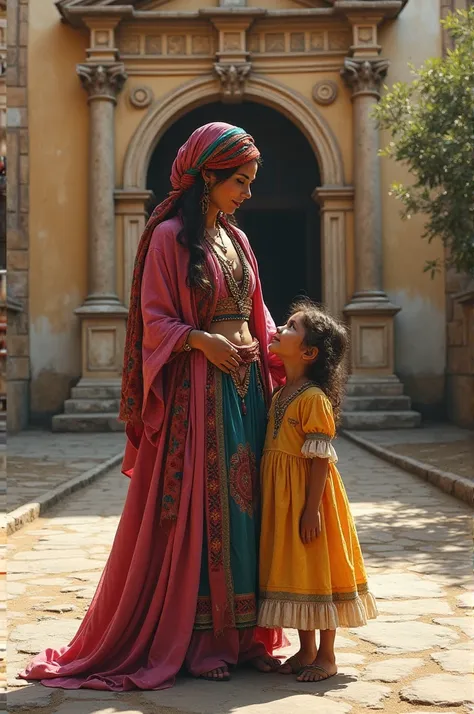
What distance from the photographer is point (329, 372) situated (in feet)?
11.9

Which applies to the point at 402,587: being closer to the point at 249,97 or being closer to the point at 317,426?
the point at 317,426

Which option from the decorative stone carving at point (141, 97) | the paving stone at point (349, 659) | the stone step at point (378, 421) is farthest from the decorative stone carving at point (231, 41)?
the paving stone at point (349, 659)

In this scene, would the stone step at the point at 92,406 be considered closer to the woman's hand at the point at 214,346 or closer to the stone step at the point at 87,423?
the stone step at the point at 87,423

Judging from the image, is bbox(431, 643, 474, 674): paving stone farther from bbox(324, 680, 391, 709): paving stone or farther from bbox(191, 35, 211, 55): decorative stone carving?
bbox(191, 35, 211, 55): decorative stone carving

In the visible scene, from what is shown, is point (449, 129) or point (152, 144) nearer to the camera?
point (449, 129)

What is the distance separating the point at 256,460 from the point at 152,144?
11.9m

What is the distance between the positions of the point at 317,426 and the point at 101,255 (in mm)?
11408

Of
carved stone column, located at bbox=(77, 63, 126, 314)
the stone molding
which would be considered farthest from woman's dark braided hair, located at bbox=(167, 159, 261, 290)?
the stone molding

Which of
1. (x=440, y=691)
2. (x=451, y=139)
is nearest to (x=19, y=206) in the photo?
(x=451, y=139)

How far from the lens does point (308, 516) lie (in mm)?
3389

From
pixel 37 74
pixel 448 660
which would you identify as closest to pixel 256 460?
pixel 448 660

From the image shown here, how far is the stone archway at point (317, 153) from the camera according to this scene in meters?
14.8

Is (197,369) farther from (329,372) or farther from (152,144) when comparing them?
(152,144)

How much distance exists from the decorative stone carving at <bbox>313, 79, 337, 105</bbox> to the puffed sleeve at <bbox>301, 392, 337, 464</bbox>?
12.0 metres
